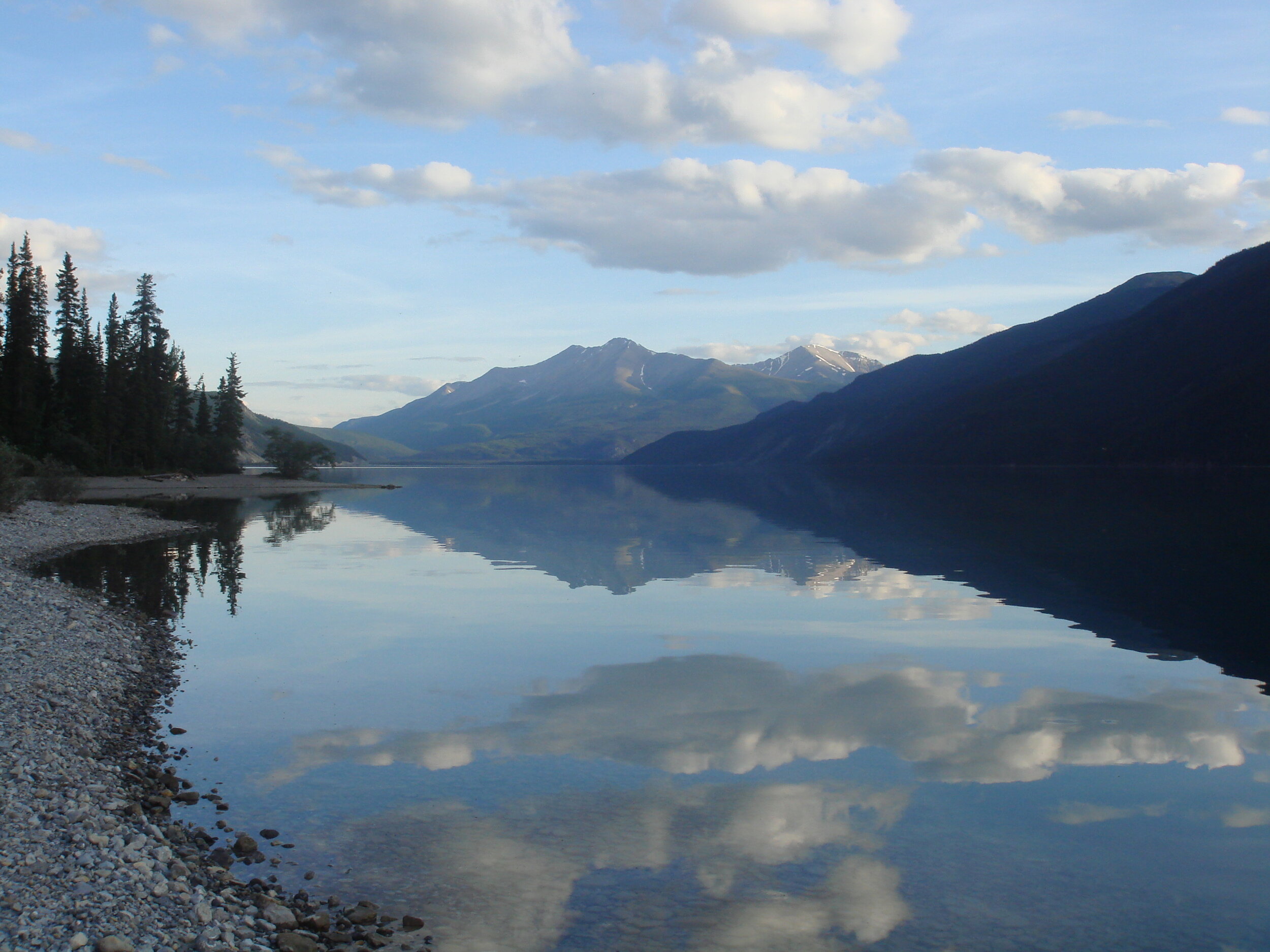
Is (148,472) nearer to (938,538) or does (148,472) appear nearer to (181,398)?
(181,398)

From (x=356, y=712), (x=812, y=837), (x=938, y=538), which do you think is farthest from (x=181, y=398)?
(x=812, y=837)

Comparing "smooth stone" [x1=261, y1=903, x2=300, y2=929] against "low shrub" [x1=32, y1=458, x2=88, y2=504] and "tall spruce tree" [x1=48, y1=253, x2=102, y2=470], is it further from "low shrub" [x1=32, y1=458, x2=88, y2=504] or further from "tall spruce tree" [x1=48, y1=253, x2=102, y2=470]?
"tall spruce tree" [x1=48, y1=253, x2=102, y2=470]

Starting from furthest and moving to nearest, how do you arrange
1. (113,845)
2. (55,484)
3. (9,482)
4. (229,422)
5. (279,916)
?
(229,422)
(55,484)
(9,482)
(113,845)
(279,916)

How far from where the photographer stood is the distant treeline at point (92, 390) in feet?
286

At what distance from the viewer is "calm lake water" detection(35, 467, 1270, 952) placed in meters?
9.25

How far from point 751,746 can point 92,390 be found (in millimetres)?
100810

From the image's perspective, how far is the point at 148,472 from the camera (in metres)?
110

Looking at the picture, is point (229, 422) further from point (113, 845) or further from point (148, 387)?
point (113, 845)

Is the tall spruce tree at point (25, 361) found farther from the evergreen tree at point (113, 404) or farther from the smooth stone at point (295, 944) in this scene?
the smooth stone at point (295, 944)

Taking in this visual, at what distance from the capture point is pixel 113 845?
31.5 feet

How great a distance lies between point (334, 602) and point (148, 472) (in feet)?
316

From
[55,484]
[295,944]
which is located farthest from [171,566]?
[55,484]

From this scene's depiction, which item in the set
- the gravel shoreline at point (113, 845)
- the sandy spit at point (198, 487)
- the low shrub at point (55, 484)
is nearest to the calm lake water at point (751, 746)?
the gravel shoreline at point (113, 845)

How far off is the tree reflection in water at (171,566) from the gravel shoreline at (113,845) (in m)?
9.09
